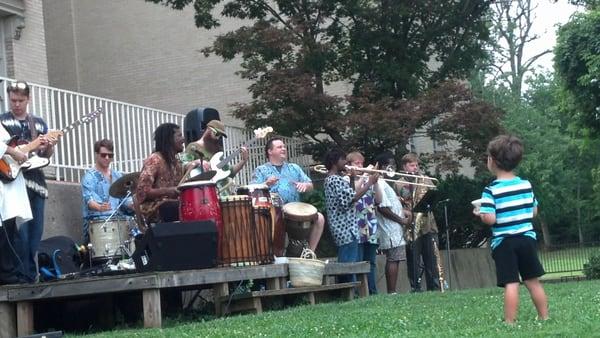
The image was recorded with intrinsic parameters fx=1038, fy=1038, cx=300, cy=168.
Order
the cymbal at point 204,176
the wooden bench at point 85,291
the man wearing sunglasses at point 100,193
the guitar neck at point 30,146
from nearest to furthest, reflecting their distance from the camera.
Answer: the wooden bench at point 85,291
the guitar neck at point 30,146
the cymbal at point 204,176
the man wearing sunglasses at point 100,193

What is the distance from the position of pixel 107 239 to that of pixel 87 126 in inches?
113

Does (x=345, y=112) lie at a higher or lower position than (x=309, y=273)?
higher

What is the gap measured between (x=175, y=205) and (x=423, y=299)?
2.89m

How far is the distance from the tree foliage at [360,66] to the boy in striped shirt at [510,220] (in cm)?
1019

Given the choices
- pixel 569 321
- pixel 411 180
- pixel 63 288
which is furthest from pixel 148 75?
pixel 569 321

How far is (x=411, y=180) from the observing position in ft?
47.4

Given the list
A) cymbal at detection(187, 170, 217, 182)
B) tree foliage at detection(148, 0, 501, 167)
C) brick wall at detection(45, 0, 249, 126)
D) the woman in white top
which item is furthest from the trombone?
brick wall at detection(45, 0, 249, 126)

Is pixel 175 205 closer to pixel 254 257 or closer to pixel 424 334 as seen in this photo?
pixel 254 257

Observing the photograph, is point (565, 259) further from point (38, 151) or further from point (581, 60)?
point (38, 151)

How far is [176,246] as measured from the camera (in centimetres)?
938

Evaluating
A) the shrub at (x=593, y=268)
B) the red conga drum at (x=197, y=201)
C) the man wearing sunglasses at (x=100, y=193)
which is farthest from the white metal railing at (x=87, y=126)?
the shrub at (x=593, y=268)

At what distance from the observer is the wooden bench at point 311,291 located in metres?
9.89

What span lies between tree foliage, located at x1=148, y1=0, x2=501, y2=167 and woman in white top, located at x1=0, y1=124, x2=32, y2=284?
8.80 m

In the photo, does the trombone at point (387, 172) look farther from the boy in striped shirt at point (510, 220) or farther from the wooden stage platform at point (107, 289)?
the boy in striped shirt at point (510, 220)
